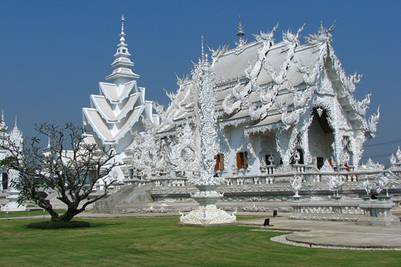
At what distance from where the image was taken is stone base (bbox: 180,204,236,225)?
16359 millimetres

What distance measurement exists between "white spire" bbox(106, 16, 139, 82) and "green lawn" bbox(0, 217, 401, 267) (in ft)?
130

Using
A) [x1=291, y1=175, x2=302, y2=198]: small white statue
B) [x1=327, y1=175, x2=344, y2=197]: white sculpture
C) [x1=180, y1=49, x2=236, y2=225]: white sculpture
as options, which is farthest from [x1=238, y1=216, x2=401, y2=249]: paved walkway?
[x1=291, y1=175, x2=302, y2=198]: small white statue

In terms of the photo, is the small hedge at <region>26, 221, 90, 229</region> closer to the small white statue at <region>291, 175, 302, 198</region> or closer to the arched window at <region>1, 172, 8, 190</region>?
the small white statue at <region>291, 175, 302, 198</region>

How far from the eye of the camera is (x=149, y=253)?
9.99 m

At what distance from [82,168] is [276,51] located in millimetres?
18871

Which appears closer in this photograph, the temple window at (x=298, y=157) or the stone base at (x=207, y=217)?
the stone base at (x=207, y=217)

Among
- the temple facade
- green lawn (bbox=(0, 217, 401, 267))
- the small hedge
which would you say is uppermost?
the temple facade

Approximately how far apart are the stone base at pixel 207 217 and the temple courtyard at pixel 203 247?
3.55 feet

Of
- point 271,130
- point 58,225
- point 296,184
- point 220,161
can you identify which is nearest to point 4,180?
point 220,161

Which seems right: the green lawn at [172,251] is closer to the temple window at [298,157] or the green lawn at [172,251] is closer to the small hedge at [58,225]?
the small hedge at [58,225]

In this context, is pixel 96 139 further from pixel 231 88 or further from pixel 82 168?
pixel 82 168

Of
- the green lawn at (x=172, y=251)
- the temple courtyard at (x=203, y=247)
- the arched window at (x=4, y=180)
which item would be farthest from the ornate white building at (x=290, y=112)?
the arched window at (x=4, y=180)

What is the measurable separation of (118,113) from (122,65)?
6174 mm

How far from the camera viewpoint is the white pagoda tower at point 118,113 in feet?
160
